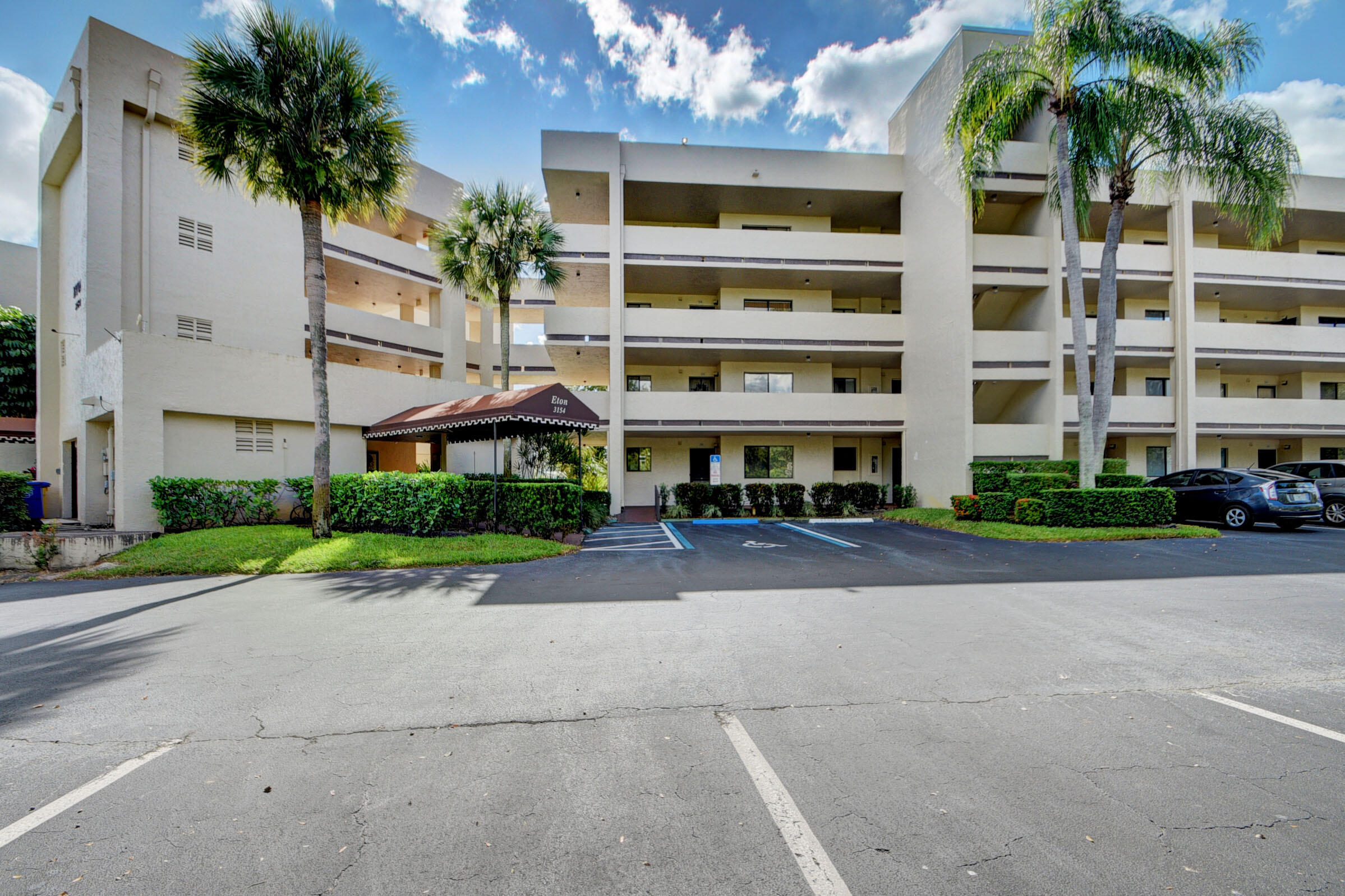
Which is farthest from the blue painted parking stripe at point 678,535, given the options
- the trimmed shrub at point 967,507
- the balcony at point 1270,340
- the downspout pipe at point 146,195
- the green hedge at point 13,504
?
the balcony at point 1270,340

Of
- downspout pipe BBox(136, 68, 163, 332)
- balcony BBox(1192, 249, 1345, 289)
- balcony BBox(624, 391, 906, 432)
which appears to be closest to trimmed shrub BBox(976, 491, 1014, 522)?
balcony BBox(624, 391, 906, 432)

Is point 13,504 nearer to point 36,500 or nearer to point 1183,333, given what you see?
point 36,500

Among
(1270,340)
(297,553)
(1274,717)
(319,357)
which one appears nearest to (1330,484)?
(1270,340)

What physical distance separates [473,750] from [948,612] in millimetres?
5353

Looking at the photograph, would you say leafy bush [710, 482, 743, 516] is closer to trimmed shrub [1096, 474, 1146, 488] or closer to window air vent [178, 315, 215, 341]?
trimmed shrub [1096, 474, 1146, 488]

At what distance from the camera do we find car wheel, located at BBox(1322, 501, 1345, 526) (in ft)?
47.2

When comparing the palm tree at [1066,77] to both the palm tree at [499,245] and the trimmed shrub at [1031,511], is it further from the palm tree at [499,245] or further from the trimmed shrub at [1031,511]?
the palm tree at [499,245]

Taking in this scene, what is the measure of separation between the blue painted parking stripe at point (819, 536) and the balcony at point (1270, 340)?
16376 mm

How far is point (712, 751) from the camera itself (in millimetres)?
3240

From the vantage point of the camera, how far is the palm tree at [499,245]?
17.7 meters

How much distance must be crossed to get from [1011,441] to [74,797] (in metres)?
20.6

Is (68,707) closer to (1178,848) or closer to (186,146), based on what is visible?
(1178,848)

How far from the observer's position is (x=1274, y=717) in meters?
3.64

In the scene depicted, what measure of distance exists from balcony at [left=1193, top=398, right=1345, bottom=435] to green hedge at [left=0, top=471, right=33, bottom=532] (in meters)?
33.6
